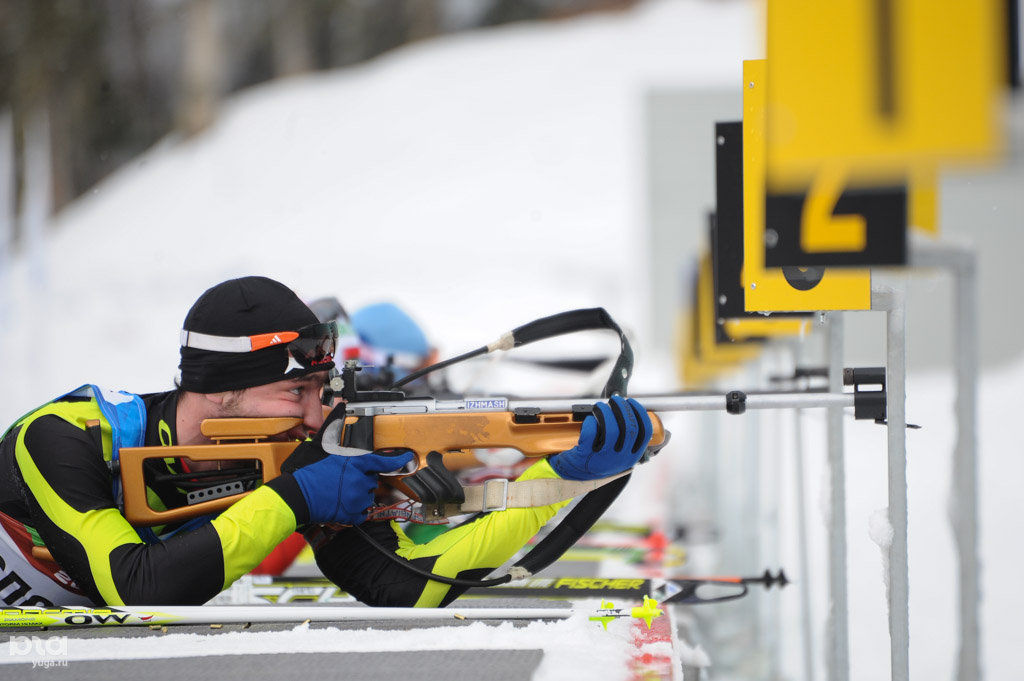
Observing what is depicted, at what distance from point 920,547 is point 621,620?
152 inches

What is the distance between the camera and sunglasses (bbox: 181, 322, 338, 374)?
7.68 feet

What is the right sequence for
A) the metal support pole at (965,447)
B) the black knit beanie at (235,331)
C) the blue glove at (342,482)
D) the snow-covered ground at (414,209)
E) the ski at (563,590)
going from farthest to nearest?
the snow-covered ground at (414,209) → the ski at (563,590) → the black knit beanie at (235,331) → the blue glove at (342,482) → the metal support pole at (965,447)

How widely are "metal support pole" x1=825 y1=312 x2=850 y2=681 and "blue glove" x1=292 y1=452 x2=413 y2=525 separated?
3.33ft

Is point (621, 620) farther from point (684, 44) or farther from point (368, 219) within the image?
point (684, 44)

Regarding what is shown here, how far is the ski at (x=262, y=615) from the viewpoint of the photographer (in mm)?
1913

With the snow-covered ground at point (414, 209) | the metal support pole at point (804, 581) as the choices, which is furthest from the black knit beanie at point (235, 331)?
the snow-covered ground at point (414, 209)

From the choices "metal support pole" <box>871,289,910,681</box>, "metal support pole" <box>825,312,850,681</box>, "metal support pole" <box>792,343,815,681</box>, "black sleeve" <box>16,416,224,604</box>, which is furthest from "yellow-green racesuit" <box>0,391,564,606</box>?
"metal support pole" <box>792,343,815,681</box>

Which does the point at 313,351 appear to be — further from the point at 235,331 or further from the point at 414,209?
the point at 414,209

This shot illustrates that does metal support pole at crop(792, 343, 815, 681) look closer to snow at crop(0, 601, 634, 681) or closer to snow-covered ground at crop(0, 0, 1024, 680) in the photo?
snow at crop(0, 601, 634, 681)

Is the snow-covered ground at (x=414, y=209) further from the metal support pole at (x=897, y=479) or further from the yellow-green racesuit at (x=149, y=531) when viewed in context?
the metal support pole at (x=897, y=479)

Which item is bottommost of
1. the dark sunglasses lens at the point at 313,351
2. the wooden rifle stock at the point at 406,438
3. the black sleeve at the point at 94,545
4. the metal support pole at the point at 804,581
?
the metal support pole at the point at 804,581

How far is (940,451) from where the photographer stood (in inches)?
286

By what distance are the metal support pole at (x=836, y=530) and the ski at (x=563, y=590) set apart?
283mm

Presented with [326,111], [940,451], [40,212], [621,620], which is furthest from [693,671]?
[326,111]
